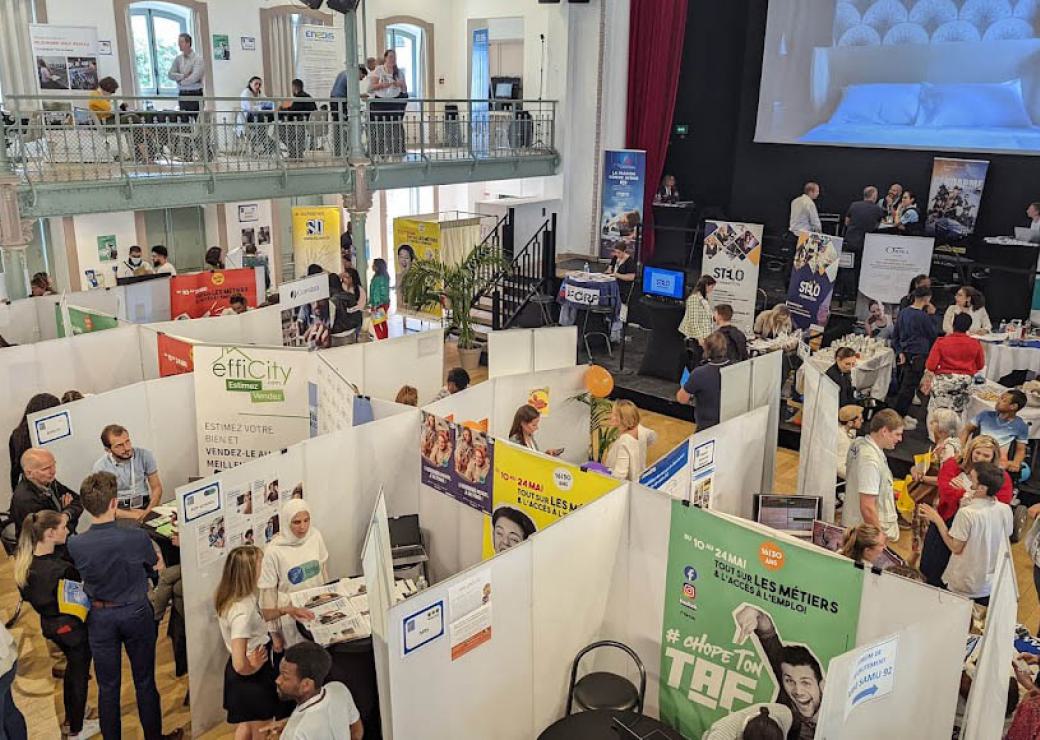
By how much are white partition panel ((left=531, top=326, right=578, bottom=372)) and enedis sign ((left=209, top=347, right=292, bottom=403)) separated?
6.58ft

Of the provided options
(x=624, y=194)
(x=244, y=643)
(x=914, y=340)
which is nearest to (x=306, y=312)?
(x=244, y=643)

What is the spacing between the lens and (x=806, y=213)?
11602 millimetres

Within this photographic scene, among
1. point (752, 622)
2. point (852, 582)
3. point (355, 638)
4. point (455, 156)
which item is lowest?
point (355, 638)

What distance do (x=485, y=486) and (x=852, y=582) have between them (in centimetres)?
198

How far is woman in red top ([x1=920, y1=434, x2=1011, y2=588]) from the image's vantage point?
4898 mm

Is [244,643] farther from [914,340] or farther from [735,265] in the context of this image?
[735,265]

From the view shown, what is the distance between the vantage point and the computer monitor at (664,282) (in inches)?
394

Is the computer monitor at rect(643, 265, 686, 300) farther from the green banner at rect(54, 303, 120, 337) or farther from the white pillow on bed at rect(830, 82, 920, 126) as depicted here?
the green banner at rect(54, 303, 120, 337)

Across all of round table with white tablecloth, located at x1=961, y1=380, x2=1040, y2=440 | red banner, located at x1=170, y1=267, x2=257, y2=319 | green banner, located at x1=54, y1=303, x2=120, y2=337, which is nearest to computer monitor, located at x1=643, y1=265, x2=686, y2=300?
round table with white tablecloth, located at x1=961, y1=380, x2=1040, y2=440

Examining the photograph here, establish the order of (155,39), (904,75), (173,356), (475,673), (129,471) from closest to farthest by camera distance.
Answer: (475,673), (129,471), (173,356), (904,75), (155,39)

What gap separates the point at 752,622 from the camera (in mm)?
3781

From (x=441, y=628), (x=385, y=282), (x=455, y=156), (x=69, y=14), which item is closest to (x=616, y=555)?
(x=441, y=628)

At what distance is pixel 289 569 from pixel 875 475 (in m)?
3.19

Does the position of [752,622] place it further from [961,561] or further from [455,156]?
[455,156]
